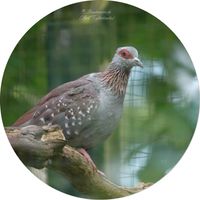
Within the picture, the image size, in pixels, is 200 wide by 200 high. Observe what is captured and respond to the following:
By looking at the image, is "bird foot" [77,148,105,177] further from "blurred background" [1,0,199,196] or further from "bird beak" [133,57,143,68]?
"bird beak" [133,57,143,68]

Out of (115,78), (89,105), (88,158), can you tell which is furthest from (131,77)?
(88,158)

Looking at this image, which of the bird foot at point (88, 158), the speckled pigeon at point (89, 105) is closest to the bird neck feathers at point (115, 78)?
the speckled pigeon at point (89, 105)

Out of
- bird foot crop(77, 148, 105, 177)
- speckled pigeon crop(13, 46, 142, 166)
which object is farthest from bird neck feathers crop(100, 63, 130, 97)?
bird foot crop(77, 148, 105, 177)

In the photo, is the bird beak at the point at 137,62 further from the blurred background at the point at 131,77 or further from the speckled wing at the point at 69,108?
the speckled wing at the point at 69,108

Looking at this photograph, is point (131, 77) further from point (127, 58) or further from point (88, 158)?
point (88, 158)

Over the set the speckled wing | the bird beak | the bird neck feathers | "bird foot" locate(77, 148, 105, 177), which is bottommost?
"bird foot" locate(77, 148, 105, 177)

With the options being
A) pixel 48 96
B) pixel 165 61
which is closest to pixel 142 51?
pixel 165 61
